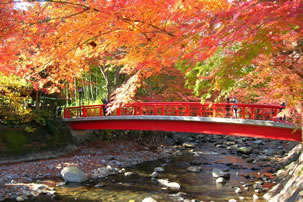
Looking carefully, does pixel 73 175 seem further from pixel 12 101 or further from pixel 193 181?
pixel 12 101

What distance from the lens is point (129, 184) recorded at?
11.1m

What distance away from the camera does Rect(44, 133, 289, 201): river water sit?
376 inches

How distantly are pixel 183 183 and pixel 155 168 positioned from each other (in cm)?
270

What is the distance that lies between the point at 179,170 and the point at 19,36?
10.1 m

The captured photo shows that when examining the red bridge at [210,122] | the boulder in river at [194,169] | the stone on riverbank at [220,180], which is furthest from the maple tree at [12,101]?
the stone on riverbank at [220,180]

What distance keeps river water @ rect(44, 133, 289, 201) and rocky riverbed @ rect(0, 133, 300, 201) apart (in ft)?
0.13

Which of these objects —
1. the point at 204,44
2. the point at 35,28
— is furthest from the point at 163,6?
the point at 35,28

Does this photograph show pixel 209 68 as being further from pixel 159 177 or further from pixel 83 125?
pixel 83 125

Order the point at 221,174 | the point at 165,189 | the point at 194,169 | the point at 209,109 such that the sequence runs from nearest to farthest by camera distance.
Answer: the point at 165,189
the point at 221,174
the point at 209,109
the point at 194,169

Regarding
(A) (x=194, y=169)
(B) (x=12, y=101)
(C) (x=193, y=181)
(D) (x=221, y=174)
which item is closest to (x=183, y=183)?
(C) (x=193, y=181)

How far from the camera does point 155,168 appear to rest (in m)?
13.6

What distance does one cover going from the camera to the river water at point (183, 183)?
955cm

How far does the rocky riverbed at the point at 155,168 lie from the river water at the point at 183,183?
0.04 metres

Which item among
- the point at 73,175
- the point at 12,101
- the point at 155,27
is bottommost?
the point at 73,175
